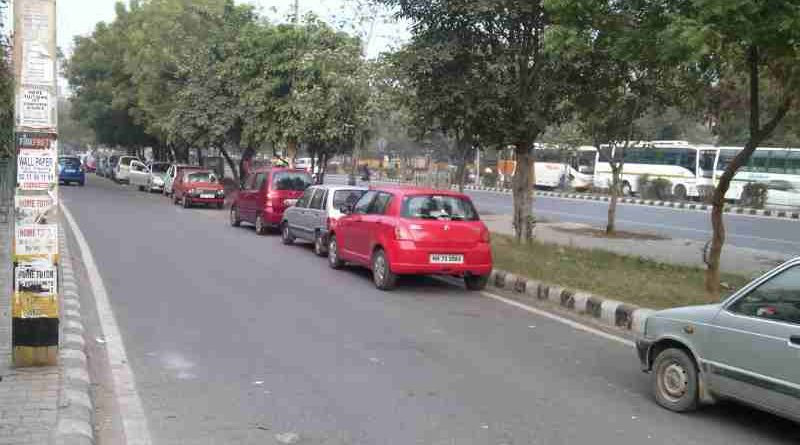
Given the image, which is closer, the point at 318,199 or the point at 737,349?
the point at 737,349

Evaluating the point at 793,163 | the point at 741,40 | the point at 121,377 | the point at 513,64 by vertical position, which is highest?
the point at 513,64

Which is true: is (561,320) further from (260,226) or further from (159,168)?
(159,168)

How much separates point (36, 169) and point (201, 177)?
24.2 m

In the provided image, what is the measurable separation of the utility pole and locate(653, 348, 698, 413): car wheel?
189 inches

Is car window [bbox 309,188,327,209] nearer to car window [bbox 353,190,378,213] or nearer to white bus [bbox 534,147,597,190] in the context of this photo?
car window [bbox 353,190,378,213]

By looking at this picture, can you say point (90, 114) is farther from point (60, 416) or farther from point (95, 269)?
point (60, 416)

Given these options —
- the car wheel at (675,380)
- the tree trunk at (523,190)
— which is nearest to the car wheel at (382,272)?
the tree trunk at (523,190)

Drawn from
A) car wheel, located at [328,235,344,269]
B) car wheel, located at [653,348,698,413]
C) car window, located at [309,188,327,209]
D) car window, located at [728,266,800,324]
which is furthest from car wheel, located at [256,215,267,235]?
car window, located at [728,266,800,324]

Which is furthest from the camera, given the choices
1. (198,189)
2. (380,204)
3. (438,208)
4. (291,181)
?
(198,189)

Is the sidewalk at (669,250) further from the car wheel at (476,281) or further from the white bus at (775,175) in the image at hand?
the white bus at (775,175)

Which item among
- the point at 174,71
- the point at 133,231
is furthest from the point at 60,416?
the point at 174,71

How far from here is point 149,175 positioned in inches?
1549

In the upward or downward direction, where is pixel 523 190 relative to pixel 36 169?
downward

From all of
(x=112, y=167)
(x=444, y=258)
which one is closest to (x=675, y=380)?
(x=444, y=258)
